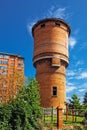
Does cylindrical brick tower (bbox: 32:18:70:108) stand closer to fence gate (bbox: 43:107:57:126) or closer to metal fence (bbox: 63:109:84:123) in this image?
metal fence (bbox: 63:109:84:123)

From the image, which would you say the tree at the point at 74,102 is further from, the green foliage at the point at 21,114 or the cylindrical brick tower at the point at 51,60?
the green foliage at the point at 21,114

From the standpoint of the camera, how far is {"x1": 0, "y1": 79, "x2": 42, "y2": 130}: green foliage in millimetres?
20808

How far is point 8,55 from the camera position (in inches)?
3359

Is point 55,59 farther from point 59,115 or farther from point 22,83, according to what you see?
point 59,115

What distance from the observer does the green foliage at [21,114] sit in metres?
20.8

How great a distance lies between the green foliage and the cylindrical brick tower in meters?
6.19

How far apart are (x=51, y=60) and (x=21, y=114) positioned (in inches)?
409

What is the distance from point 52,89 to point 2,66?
56322 millimetres

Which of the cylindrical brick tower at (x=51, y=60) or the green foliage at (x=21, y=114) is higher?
the cylindrical brick tower at (x=51, y=60)

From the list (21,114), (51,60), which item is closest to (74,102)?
(51,60)

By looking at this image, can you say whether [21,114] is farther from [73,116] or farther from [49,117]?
[73,116]

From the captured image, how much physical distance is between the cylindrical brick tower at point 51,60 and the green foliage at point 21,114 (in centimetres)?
619

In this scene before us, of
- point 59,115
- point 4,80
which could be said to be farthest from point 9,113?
point 4,80

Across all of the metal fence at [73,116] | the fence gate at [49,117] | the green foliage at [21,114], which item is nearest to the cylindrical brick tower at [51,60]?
the metal fence at [73,116]
